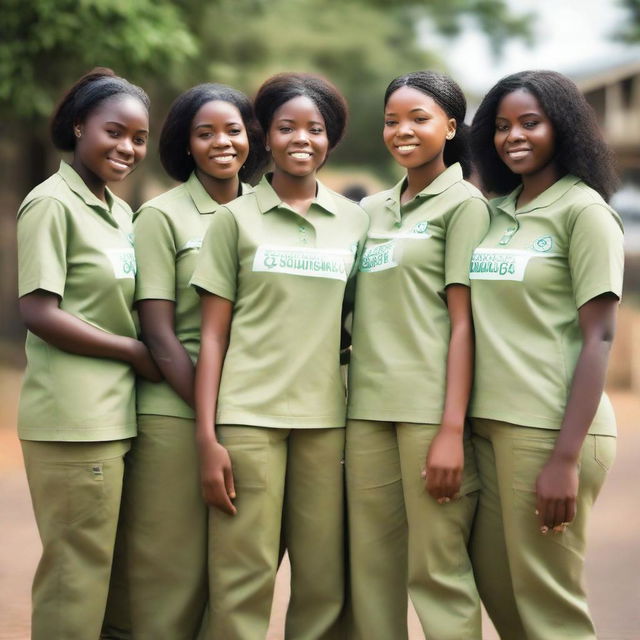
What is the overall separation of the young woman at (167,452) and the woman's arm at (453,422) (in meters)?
0.82

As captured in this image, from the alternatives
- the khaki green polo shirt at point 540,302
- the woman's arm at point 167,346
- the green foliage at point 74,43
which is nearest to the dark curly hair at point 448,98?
the khaki green polo shirt at point 540,302

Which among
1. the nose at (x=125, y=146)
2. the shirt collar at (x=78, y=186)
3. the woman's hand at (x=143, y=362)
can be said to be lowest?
the woman's hand at (x=143, y=362)

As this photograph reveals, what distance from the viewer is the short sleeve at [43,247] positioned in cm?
351

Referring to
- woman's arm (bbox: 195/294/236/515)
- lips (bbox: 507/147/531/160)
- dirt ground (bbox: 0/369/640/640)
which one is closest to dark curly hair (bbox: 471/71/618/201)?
lips (bbox: 507/147/531/160)

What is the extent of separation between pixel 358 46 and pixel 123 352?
13.1 metres

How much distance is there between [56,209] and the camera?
141 inches

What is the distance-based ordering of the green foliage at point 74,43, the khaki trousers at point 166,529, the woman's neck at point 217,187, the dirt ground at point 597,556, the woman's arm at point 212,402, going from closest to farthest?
the woman's arm at point 212,402
the khaki trousers at point 166,529
the woman's neck at point 217,187
the dirt ground at point 597,556
the green foliage at point 74,43

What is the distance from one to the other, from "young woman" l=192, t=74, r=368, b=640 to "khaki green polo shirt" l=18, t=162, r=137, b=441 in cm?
30

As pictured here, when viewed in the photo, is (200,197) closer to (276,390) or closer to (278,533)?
(276,390)

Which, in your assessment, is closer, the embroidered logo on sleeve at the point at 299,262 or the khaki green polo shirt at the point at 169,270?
the embroidered logo on sleeve at the point at 299,262

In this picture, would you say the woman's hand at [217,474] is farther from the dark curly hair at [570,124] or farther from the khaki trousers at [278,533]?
the dark curly hair at [570,124]

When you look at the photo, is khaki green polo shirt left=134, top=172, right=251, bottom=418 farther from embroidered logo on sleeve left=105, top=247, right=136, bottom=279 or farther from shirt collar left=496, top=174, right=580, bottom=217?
shirt collar left=496, top=174, right=580, bottom=217

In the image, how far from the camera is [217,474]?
136 inches

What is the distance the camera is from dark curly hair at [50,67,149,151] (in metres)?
3.73
